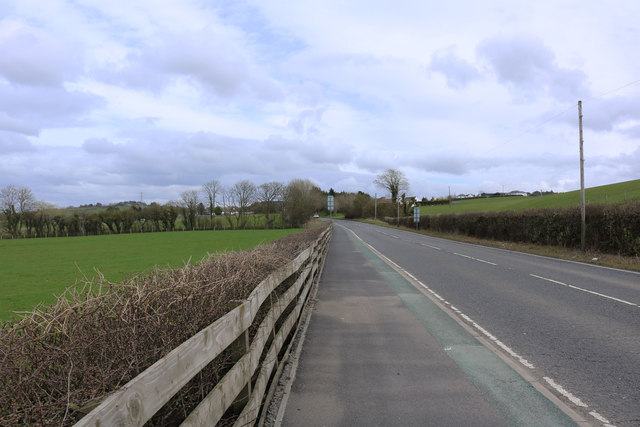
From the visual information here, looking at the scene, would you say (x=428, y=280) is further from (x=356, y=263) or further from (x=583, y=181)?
(x=583, y=181)

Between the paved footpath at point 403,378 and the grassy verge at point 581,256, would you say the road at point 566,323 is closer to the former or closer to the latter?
the paved footpath at point 403,378

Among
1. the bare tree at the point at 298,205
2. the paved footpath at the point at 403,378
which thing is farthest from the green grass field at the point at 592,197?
the bare tree at the point at 298,205

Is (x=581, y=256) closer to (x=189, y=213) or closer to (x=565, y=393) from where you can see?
(x=565, y=393)

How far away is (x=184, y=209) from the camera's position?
305 ft

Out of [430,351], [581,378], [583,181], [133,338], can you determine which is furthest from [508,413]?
[583,181]

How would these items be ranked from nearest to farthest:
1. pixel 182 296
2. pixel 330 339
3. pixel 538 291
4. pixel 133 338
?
1. pixel 133 338
2. pixel 182 296
3. pixel 330 339
4. pixel 538 291

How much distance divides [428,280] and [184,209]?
88307 mm

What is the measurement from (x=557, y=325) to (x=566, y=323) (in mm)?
245

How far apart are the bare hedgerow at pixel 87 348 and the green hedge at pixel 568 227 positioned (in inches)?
763

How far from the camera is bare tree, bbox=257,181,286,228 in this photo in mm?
91650

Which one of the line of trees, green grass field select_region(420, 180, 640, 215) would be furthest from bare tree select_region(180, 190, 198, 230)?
green grass field select_region(420, 180, 640, 215)

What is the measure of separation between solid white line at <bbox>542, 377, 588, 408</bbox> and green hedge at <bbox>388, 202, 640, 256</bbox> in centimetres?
1584

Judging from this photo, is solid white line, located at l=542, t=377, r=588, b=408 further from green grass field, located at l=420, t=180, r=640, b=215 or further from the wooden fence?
green grass field, located at l=420, t=180, r=640, b=215

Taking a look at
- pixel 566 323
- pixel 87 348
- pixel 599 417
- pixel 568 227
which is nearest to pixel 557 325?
pixel 566 323
